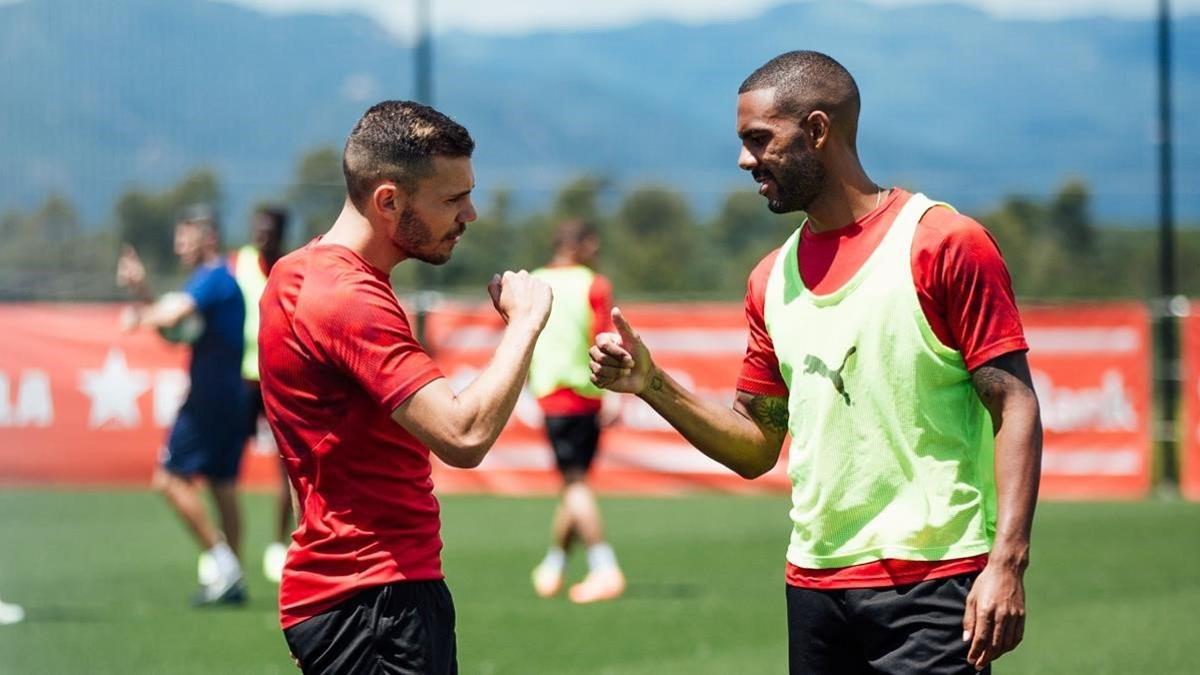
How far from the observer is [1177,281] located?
64.6 ft

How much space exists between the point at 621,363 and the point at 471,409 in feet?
2.46

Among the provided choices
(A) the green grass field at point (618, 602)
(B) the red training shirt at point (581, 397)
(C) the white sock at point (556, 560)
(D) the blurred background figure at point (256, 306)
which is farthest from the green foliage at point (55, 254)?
(C) the white sock at point (556, 560)

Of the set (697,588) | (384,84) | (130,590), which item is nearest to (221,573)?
(130,590)

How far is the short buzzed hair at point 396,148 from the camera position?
14.2 feet

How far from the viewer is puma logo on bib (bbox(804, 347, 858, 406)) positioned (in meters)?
4.46

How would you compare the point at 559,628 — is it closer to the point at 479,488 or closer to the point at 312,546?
the point at 312,546

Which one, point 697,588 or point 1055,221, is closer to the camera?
point 697,588

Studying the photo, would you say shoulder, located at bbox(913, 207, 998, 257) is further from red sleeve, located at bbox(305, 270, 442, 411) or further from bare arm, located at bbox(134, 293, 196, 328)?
bare arm, located at bbox(134, 293, 196, 328)

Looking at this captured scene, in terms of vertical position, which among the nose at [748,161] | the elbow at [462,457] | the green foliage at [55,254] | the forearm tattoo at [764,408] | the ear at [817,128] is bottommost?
the green foliage at [55,254]

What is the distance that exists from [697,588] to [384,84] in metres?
29.0

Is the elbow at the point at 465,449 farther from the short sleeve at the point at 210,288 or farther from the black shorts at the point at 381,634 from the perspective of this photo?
the short sleeve at the point at 210,288

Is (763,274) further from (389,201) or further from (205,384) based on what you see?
(205,384)

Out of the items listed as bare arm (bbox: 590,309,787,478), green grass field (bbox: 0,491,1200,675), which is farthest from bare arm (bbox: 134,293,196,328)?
bare arm (bbox: 590,309,787,478)

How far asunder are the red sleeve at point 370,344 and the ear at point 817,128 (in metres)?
1.18
